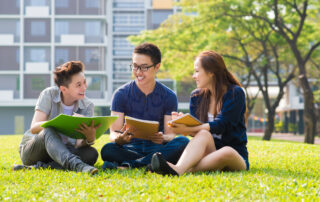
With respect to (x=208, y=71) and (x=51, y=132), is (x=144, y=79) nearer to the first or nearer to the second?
(x=208, y=71)

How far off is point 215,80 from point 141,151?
115 centimetres

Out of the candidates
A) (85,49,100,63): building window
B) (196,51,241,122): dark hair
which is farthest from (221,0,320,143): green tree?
(85,49,100,63): building window

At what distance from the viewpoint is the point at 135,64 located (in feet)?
14.3

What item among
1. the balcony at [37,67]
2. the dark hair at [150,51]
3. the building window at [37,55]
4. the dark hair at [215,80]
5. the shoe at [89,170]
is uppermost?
the building window at [37,55]

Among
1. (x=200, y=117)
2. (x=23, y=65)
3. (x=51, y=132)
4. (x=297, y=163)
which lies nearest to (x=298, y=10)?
(x=297, y=163)

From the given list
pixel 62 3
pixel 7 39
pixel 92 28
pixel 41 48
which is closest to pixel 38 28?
pixel 41 48

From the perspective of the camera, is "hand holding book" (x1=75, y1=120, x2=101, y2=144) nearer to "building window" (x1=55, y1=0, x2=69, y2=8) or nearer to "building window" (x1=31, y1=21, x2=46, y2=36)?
"building window" (x1=31, y1=21, x2=46, y2=36)

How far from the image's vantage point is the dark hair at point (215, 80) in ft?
13.5

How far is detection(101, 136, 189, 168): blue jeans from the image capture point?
435 cm

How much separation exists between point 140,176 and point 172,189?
2.21 ft

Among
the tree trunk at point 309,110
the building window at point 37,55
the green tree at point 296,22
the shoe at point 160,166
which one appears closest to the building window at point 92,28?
the building window at point 37,55

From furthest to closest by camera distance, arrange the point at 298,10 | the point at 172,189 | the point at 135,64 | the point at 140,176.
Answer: the point at 298,10
the point at 135,64
the point at 140,176
the point at 172,189

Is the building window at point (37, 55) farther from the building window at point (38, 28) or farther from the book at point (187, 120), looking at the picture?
the book at point (187, 120)

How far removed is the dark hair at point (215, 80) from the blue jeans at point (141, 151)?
15.6 inches
